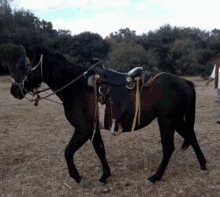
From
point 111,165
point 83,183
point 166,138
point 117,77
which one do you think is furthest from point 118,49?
point 83,183

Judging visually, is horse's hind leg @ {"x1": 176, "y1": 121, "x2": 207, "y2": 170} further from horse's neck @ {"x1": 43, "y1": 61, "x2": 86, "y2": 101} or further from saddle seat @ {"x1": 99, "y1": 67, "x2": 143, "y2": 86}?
horse's neck @ {"x1": 43, "y1": 61, "x2": 86, "y2": 101}

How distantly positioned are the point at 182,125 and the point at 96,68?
6.06ft

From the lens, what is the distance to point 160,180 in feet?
11.2

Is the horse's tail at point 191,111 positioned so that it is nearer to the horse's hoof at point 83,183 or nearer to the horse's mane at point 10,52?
the horse's hoof at point 83,183

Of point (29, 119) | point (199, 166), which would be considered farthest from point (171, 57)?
point (199, 166)

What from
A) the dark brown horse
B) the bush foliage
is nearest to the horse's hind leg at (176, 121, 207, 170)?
the dark brown horse

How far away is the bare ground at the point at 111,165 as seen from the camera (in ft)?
10.5

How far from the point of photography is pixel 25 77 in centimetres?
312

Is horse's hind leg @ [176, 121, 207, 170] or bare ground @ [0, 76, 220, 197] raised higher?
horse's hind leg @ [176, 121, 207, 170]

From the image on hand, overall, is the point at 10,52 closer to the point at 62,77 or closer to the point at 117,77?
the point at 62,77

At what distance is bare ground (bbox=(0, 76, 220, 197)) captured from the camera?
319 cm

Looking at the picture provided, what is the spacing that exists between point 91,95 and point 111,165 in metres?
1.65

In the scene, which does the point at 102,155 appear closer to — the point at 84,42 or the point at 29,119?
the point at 29,119

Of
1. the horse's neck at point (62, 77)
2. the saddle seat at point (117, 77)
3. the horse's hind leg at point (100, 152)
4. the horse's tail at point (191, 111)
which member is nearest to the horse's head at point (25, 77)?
the horse's neck at point (62, 77)
